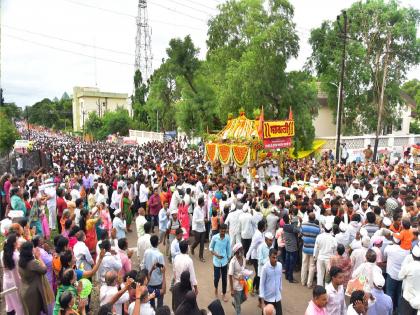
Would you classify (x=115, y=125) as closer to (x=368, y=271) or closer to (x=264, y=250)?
(x=264, y=250)

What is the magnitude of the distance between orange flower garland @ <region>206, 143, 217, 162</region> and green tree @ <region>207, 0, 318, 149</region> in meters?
5.13

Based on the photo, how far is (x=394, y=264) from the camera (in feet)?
18.9

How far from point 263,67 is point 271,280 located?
16082 millimetres

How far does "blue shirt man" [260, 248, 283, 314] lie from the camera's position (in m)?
5.28

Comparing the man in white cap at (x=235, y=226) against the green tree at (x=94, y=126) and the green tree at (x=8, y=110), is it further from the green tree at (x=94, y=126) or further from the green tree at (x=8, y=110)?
the green tree at (x=94, y=126)

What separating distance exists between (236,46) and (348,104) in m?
10.1

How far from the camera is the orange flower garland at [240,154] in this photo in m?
13.8

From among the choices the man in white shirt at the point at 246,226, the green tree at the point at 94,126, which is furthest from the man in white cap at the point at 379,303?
the green tree at the point at 94,126

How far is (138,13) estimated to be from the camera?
52094 millimetres

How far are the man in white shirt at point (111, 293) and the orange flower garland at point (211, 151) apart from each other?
11.4 metres

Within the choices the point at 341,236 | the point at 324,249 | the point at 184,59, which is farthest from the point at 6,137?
the point at 341,236

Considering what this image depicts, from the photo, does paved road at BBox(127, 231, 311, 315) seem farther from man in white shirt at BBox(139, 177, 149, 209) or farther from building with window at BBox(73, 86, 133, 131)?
building with window at BBox(73, 86, 133, 131)

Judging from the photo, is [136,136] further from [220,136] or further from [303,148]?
[220,136]

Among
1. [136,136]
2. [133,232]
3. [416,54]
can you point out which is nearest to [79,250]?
[133,232]
